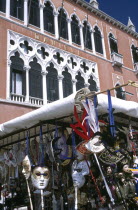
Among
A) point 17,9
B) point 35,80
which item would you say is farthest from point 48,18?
point 35,80

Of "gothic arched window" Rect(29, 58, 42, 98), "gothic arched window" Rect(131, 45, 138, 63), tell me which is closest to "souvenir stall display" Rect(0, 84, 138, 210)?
"gothic arched window" Rect(29, 58, 42, 98)

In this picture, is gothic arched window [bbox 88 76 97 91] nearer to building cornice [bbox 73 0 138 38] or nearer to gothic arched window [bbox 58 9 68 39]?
gothic arched window [bbox 58 9 68 39]

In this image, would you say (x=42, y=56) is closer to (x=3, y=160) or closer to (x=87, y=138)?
(x=3, y=160)

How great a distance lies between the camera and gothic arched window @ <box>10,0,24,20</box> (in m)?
11.5

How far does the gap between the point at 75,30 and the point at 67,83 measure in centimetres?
373

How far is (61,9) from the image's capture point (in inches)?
529

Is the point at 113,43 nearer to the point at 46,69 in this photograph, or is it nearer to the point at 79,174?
the point at 46,69

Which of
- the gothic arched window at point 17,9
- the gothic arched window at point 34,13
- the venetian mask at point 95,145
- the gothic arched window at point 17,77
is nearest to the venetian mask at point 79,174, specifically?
the venetian mask at point 95,145

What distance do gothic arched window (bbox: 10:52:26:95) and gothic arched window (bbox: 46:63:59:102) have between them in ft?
4.35

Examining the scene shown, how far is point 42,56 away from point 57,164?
8.02 meters

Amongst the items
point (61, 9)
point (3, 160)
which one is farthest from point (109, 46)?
point (3, 160)

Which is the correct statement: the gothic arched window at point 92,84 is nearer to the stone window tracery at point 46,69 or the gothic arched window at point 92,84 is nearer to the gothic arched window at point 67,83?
the stone window tracery at point 46,69

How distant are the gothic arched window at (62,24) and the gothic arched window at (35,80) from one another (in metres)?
2.83

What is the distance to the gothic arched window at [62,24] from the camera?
521 inches
